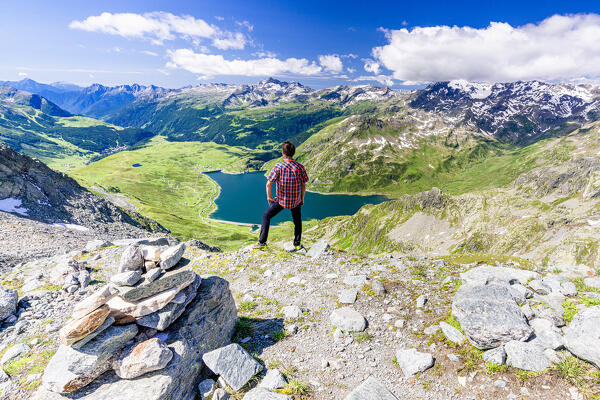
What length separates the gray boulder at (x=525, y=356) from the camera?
6.79m

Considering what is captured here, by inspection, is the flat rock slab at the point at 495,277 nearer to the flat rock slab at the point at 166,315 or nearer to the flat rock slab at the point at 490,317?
the flat rock slab at the point at 490,317

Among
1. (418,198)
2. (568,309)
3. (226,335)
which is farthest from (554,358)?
(418,198)

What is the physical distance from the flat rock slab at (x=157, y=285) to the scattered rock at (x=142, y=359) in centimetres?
144

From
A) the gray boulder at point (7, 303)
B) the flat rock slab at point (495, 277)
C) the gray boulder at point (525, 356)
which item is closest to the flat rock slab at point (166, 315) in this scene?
the gray boulder at point (7, 303)

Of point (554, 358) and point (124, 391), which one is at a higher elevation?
point (554, 358)

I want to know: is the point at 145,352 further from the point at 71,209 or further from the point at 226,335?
the point at 71,209

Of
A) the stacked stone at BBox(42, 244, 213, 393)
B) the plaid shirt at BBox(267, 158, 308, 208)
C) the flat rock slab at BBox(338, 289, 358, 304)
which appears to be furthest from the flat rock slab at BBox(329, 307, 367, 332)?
the plaid shirt at BBox(267, 158, 308, 208)

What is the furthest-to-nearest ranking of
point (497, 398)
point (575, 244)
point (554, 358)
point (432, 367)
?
point (575, 244) < point (432, 367) < point (554, 358) < point (497, 398)

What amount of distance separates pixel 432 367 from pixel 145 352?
828cm

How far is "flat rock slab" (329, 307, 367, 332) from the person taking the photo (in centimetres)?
981

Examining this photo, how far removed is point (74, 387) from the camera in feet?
21.9

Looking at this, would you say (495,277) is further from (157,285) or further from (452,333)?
(157,285)

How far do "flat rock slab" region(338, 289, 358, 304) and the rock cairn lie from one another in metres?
5.12

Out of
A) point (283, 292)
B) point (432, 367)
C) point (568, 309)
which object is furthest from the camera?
point (283, 292)
